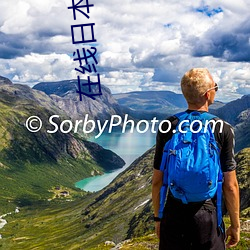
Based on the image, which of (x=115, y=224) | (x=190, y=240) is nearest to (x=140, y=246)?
(x=190, y=240)

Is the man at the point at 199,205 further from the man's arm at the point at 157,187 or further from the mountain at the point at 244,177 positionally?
the mountain at the point at 244,177

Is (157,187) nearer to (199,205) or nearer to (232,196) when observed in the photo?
(199,205)

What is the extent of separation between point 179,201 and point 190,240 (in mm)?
1264

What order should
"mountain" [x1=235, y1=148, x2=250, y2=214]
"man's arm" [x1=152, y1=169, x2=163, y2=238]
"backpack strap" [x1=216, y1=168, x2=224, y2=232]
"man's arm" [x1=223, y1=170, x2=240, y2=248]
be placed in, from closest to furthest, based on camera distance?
"backpack strap" [x1=216, y1=168, x2=224, y2=232]
"man's arm" [x1=223, y1=170, x2=240, y2=248]
"man's arm" [x1=152, y1=169, x2=163, y2=238]
"mountain" [x1=235, y1=148, x2=250, y2=214]

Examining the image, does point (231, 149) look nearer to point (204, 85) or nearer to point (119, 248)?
point (204, 85)

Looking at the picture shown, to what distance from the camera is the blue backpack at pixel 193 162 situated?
10375mm

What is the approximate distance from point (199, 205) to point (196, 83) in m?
3.53

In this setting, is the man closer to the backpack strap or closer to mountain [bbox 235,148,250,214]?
the backpack strap

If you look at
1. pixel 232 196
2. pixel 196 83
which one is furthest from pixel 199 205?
pixel 196 83

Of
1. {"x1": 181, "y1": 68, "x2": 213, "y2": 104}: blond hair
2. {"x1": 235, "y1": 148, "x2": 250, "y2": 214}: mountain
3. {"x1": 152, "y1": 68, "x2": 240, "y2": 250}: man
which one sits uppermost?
{"x1": 181, "y1": 68, "x2": 213, "y2": 104}: blond hair

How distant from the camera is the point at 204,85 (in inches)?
441

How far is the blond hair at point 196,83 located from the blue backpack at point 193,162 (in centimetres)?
65

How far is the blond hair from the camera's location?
36.7 feet

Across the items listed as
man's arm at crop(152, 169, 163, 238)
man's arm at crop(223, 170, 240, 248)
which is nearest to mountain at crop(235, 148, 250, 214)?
man's arm at crop(223, 170, 240, 248)
